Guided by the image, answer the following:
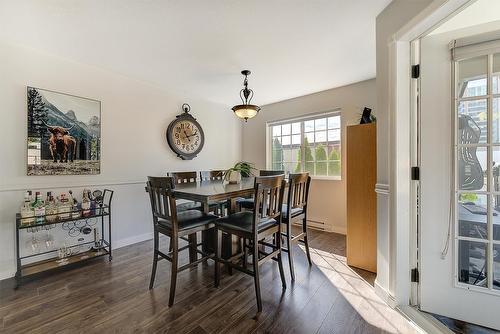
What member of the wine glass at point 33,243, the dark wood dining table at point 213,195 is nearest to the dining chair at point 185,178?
the dark wood dining table at point 213,195

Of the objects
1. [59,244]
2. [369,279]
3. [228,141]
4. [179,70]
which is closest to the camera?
[369,279]

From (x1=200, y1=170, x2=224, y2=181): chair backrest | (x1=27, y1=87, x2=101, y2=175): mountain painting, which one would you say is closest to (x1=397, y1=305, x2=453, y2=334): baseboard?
(x1=200, y1=170, x2=224, y2=181): chair backrest

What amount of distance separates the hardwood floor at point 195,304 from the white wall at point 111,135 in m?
0.71

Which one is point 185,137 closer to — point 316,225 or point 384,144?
point 316,225

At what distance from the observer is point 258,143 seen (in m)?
4.55

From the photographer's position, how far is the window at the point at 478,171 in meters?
1.39

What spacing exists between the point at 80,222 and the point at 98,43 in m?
2.01

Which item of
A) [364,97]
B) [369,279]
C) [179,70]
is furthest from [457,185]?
[179,70]

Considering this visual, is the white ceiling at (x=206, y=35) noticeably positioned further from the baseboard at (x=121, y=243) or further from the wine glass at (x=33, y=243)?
the baseboard at (x=121, y=243)

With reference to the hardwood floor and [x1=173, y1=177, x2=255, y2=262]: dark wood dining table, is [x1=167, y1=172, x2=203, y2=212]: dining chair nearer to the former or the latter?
[x1=173, y1=177, x2=255, y2=262]: dark wood dining table

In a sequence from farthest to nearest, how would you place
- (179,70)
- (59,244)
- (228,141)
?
(228,141) < (179,70) < (59,244)

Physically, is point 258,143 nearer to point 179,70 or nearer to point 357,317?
point 179,70

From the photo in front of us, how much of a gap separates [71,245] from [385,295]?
10.7ft

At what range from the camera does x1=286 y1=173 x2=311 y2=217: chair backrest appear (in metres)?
2.03
